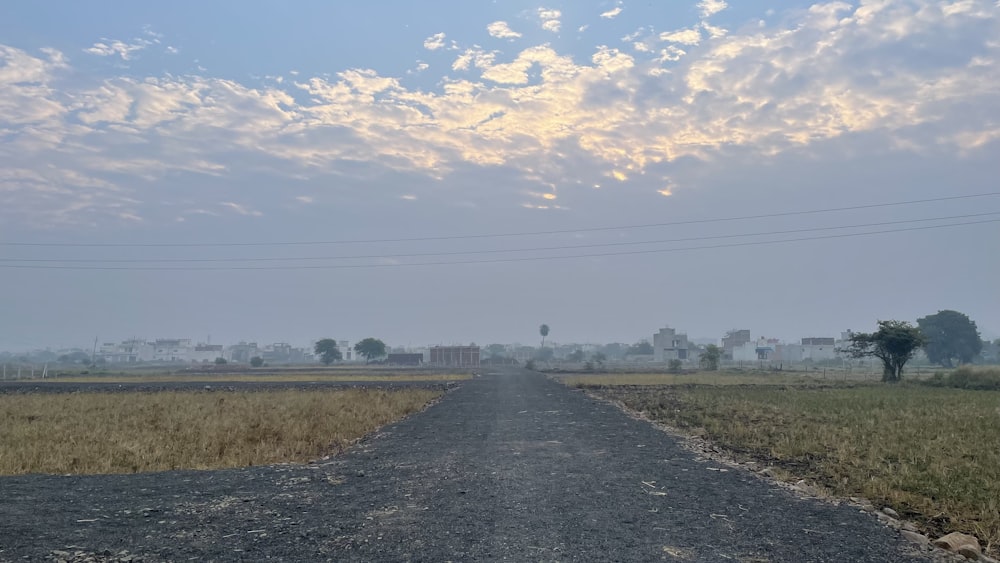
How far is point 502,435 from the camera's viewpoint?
66.7 ft

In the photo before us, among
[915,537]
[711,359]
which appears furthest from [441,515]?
[711,359]

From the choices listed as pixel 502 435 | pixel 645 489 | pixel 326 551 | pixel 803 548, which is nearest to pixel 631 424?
pixel 502 435

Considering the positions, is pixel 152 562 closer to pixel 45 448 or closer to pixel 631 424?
pixel 45 448

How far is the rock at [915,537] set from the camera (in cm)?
821

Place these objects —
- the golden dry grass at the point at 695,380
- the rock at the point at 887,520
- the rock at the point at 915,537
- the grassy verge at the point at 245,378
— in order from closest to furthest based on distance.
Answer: the rock at the point at 915,537
the rock at the point at 887,520
the golden dry grass at the point at 695,380
the grassy verge at the point at 245,378

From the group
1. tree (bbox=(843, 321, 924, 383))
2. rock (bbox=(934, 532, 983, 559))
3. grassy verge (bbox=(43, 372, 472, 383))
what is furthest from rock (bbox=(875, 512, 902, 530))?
grassy verge (bbox=(43, 372, 472, 383))

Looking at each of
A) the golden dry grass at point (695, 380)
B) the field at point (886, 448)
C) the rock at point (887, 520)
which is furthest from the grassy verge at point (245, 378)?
the rock at point (887, 520)

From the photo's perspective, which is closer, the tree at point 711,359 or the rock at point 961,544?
the rock at point 961,544

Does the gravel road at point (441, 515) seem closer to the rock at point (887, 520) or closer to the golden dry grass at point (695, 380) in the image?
the rock at point (887, 520)

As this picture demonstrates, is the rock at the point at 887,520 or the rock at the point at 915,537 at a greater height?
the rock at the point at 915,537

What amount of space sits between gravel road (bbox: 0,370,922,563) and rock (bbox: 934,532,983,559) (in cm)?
51

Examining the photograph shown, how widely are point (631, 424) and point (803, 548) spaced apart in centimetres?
1659

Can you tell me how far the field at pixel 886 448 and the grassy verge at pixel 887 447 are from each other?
0.02m

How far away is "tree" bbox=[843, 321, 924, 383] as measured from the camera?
207 feet
